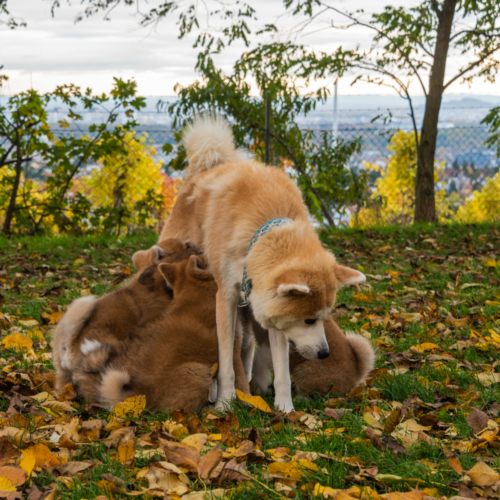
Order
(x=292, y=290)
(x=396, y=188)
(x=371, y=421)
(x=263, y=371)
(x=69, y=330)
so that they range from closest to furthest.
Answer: (x=371, y=421) < (x=292, y=290) < (x=69, y=330) < (x=263, y=371) < (x=396, y=188)

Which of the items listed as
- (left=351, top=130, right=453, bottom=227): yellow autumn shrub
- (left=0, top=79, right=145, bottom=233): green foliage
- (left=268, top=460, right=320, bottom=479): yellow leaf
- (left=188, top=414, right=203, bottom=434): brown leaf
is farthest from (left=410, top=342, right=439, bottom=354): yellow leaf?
(left=351, top=130, right=453, bottom=227): yellow autumn shrub

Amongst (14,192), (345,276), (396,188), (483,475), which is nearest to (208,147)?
(345,276)

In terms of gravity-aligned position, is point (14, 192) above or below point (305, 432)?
above

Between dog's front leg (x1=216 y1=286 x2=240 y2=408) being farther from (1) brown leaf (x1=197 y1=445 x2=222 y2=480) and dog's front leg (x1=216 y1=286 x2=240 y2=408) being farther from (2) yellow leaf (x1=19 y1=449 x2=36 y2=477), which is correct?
(2) yellow leaf (x1=19 y1=449 x2=36 y2=477)

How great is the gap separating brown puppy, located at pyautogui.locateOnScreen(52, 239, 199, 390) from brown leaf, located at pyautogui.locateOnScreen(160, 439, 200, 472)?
3.15 feet

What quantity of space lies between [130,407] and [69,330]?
30.7 inches

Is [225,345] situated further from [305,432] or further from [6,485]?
[6,485]

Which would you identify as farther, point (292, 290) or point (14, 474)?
point (292, 290)

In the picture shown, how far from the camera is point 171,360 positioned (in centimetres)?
302

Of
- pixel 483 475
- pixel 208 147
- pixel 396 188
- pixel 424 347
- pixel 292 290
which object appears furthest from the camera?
pixel 396 188

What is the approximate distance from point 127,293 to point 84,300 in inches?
11.1

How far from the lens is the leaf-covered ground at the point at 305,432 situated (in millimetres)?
2189

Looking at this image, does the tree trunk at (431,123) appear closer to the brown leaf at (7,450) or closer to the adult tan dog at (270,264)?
the adult tan dog at (270,264)

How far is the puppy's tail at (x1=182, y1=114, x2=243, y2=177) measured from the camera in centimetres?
477
